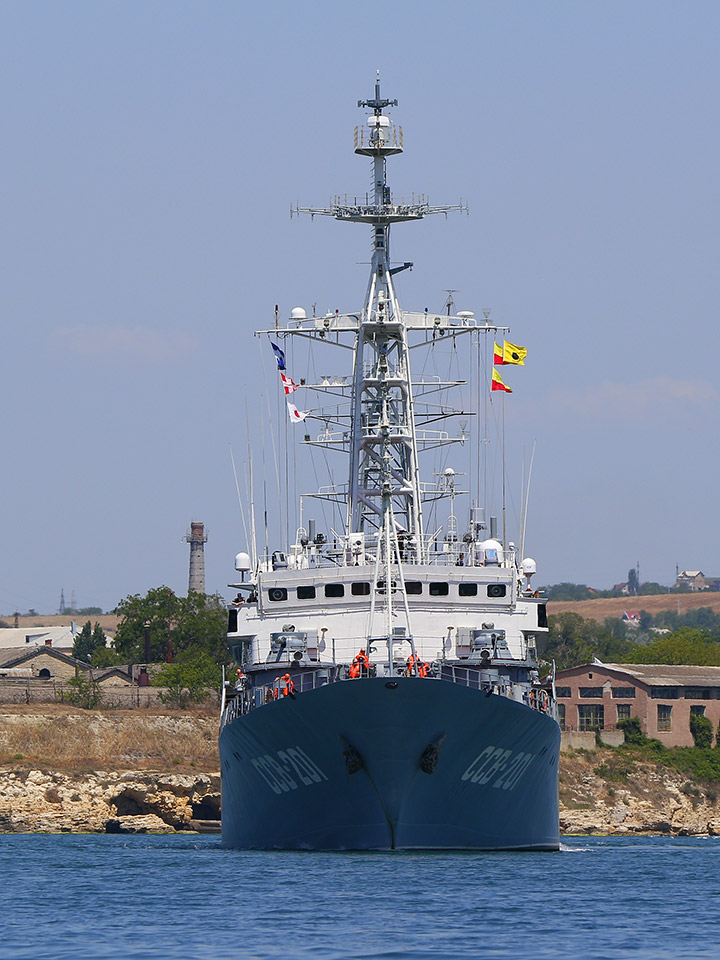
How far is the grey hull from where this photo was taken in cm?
4500

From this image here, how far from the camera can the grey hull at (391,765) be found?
4500cm

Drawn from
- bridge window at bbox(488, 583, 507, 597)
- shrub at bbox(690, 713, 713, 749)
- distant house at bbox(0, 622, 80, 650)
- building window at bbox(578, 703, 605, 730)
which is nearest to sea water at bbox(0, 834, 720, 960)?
bridge window at bbox(488, 583, 507, 597)

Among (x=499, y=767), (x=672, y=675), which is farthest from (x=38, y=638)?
(x=499, y=767)

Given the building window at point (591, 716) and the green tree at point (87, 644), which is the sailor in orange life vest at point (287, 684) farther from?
the green tree at point (87, 644)

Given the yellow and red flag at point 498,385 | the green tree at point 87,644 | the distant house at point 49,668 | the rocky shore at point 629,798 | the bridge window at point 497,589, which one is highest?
the yellow and red flag at point 498,385

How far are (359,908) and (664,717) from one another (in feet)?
270

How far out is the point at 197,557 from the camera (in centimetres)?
17375

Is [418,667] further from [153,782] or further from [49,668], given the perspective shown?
[49,668]

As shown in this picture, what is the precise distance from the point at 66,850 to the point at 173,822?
24.5 meters

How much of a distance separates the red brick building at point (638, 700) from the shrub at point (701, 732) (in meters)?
0.40

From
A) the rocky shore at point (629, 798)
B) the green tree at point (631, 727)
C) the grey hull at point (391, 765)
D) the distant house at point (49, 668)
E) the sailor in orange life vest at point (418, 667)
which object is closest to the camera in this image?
the grey hull at point (391, 765)

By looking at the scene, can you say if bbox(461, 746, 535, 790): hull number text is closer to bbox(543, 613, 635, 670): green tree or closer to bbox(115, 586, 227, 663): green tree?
bbox(115, 586, 227, 663): green tree

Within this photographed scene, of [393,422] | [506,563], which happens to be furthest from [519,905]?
[393,422]

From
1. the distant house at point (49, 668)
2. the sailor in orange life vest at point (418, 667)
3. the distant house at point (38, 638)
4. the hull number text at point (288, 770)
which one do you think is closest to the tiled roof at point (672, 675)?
the distant house at point (49, 668)
